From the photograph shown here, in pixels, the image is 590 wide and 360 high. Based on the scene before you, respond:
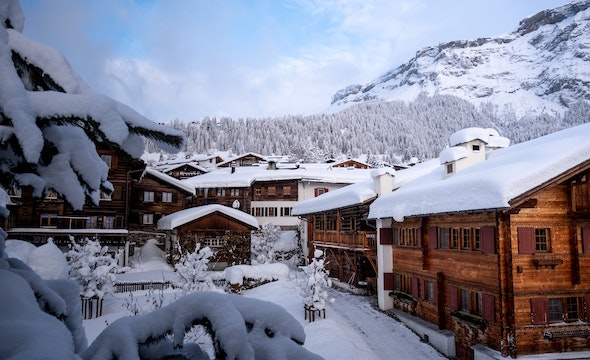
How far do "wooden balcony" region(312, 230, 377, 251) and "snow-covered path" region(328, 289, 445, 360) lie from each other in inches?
152

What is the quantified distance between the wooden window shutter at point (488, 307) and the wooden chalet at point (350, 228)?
10680 mm

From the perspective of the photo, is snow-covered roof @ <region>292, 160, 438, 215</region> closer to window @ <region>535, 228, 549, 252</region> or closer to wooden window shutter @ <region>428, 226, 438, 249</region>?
wooden window shutter @ <region>428, 226, 438, 249</region>

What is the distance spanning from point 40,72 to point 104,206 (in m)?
33.6

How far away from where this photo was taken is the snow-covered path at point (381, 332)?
60.2 ft

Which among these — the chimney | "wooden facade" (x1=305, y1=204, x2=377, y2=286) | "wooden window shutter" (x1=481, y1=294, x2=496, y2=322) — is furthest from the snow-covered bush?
"wooden window shutter" (x1=481, y1=294, x2=496, y2=322)

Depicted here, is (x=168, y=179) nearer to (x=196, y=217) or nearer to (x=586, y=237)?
(x=196, y=217)

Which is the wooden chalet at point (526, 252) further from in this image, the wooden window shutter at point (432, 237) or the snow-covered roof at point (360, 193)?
the snow-covered roof at point (360, 193)

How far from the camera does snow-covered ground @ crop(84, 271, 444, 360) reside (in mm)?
17344

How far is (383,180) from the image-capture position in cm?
2762

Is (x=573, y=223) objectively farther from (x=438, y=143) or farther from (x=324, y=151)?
(x=438, y=143)

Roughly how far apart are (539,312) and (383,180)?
13.6 meters

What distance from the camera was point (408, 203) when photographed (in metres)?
21.5

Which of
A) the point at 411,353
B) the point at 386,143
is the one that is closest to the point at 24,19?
the point at 411,353

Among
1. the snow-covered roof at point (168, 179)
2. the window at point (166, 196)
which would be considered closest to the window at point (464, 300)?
the snow-covered roof at point (168, 179)
